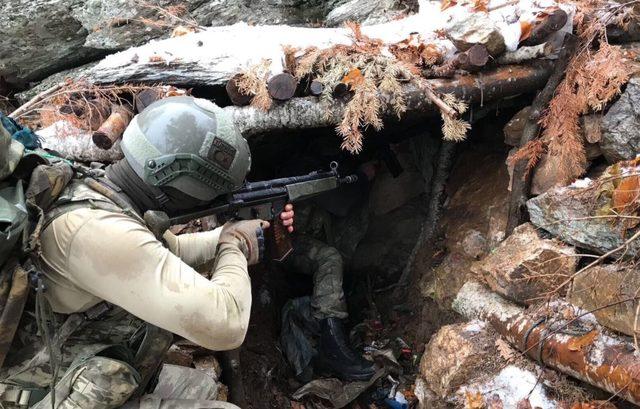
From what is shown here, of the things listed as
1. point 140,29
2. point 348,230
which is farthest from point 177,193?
point 140,29

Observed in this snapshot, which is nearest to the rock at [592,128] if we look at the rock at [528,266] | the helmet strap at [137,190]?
the rock at [528,266]

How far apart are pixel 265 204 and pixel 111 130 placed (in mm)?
1766

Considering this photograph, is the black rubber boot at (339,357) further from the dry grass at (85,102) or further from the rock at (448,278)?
the dry grass at (85,102)

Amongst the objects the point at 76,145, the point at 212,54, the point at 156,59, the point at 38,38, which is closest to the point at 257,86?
the point at 212,54

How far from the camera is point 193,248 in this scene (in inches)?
142

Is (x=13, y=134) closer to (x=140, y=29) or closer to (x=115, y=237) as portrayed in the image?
(x=115, y=237)

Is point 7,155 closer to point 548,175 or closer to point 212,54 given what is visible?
point 212,54

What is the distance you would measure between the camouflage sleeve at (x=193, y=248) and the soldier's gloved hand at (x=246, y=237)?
487mm

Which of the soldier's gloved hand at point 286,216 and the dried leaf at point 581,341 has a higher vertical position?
the soldier's gloved hand at point 286,216

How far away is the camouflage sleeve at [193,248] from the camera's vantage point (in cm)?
359

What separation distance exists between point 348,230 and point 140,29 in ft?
13.4

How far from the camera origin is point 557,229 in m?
4.05

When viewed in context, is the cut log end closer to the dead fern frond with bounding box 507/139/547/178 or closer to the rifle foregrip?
the rifle foregrip

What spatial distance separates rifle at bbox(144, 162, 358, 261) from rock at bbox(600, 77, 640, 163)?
221 centimetres
